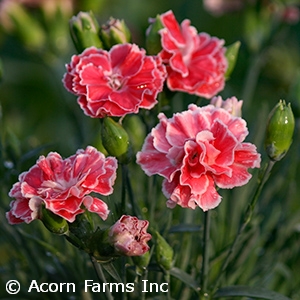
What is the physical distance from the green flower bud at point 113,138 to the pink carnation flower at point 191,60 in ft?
0.31

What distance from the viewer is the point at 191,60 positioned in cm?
69

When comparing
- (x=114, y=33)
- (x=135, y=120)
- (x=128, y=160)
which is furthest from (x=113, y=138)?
(x=135, y=120)

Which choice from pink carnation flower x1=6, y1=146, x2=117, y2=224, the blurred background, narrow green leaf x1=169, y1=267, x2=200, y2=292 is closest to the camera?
pink carnation flower x1=6, y1=146, x2=117, y2=224

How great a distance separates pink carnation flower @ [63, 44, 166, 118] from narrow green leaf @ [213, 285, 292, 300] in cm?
20

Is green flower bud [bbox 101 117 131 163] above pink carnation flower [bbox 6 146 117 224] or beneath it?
above

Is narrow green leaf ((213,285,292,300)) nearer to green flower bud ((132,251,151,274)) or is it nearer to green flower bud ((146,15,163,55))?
green flower bud ((132,251,151,274))

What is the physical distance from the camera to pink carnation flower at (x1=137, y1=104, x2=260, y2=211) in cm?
53

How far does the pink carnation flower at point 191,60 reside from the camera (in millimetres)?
649

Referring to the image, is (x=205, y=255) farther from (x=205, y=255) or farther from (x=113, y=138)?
(x=113, y=138)

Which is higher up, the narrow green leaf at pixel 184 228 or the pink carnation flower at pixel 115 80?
the pink carnation flower at pixel 115 80

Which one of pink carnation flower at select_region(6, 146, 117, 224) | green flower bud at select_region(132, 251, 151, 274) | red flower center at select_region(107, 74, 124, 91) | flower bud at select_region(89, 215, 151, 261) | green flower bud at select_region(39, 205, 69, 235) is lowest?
green flower bud at select_region(132, 251, 151, 274)

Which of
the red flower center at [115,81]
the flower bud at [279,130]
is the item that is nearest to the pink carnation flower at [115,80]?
the red flower center at [115,81]

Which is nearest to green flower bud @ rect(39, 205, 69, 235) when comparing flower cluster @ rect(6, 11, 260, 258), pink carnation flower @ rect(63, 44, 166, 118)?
flower cluster @ rect(6, 11, 260, 258)

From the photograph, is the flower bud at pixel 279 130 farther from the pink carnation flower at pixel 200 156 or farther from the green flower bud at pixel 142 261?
the green flower bud at pixel 142 261
